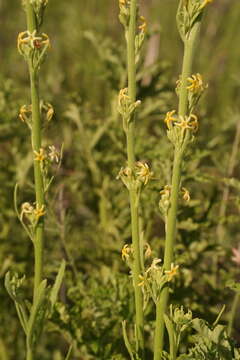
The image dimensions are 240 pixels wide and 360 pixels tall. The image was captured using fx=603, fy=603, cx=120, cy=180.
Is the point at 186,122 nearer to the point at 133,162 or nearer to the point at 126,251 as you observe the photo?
the point at 133,162

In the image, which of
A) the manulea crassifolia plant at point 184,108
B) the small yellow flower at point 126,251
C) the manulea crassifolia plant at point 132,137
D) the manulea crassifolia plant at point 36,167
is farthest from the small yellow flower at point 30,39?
the small yellow flower at point 126,251

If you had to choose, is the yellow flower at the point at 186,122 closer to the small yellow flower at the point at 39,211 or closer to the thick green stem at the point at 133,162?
the thick green stem at the point at 133,162

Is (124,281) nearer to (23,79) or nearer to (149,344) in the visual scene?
(149,344)

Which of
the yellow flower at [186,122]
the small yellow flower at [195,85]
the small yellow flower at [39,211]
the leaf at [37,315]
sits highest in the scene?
the small yellow flower at [195,85]

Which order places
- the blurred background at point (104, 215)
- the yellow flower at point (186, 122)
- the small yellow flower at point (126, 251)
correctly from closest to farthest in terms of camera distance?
1. the yellow flower at point (186, 122)
2. the small yellow flower at point (126, 251)
3. the blurred background at point (104, 215)

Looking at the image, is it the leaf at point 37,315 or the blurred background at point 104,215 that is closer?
the leaf at point 37,315

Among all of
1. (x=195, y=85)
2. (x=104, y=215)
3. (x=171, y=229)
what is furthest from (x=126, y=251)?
(x=104, y=215)

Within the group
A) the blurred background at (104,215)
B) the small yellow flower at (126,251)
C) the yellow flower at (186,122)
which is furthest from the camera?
the blurred background at (104,215)
